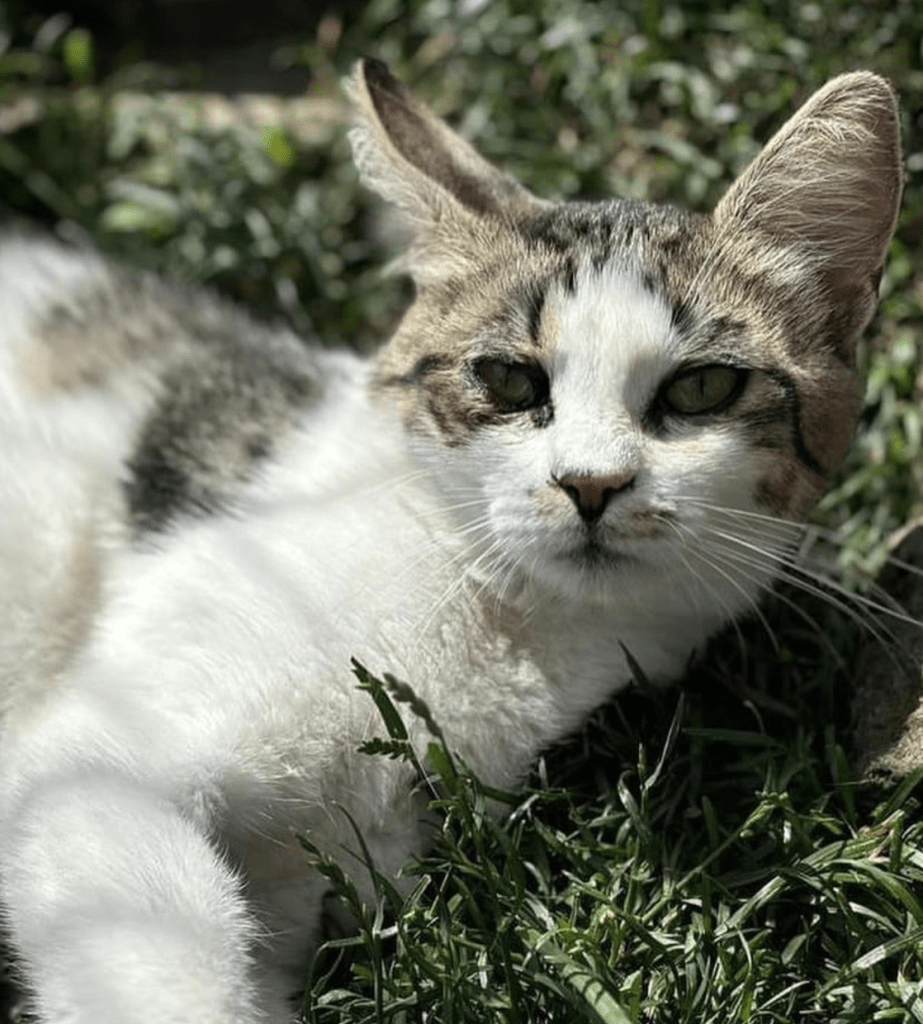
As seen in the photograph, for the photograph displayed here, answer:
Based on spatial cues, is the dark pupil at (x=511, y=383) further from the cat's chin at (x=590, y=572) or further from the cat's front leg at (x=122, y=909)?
the cat's front leg at (x=122, y=909)

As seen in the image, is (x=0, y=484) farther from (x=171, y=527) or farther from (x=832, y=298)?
(x=832, y=298)

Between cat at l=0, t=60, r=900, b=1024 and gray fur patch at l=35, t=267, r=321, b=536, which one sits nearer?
cat at l=0, t=60, r=900, b=1024

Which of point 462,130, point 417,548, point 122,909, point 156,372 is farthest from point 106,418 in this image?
point 462,130

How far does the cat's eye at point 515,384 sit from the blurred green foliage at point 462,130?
1358mm

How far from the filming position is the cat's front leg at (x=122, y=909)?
2.38 meters

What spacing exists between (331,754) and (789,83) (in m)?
2.50

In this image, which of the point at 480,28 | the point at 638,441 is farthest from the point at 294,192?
the point at 638,441

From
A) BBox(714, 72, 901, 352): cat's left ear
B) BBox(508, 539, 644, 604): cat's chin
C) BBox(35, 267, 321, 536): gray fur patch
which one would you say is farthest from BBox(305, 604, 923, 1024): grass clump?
BBox(714, 72, 901, 352): cat's left ear

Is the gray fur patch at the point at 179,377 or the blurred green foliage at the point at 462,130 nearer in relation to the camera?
the gray fur patch at the point at 179,377

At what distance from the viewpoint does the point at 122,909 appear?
2459 millimetres

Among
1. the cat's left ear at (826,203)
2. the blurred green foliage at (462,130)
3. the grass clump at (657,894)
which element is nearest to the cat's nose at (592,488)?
the grass clump at (657,894)

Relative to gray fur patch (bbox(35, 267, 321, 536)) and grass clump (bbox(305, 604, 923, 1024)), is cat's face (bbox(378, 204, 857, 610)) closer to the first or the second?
grass clump (bbox(305, 604, 923, 1024))

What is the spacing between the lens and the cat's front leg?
238 centimetres

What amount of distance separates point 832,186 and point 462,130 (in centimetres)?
194
